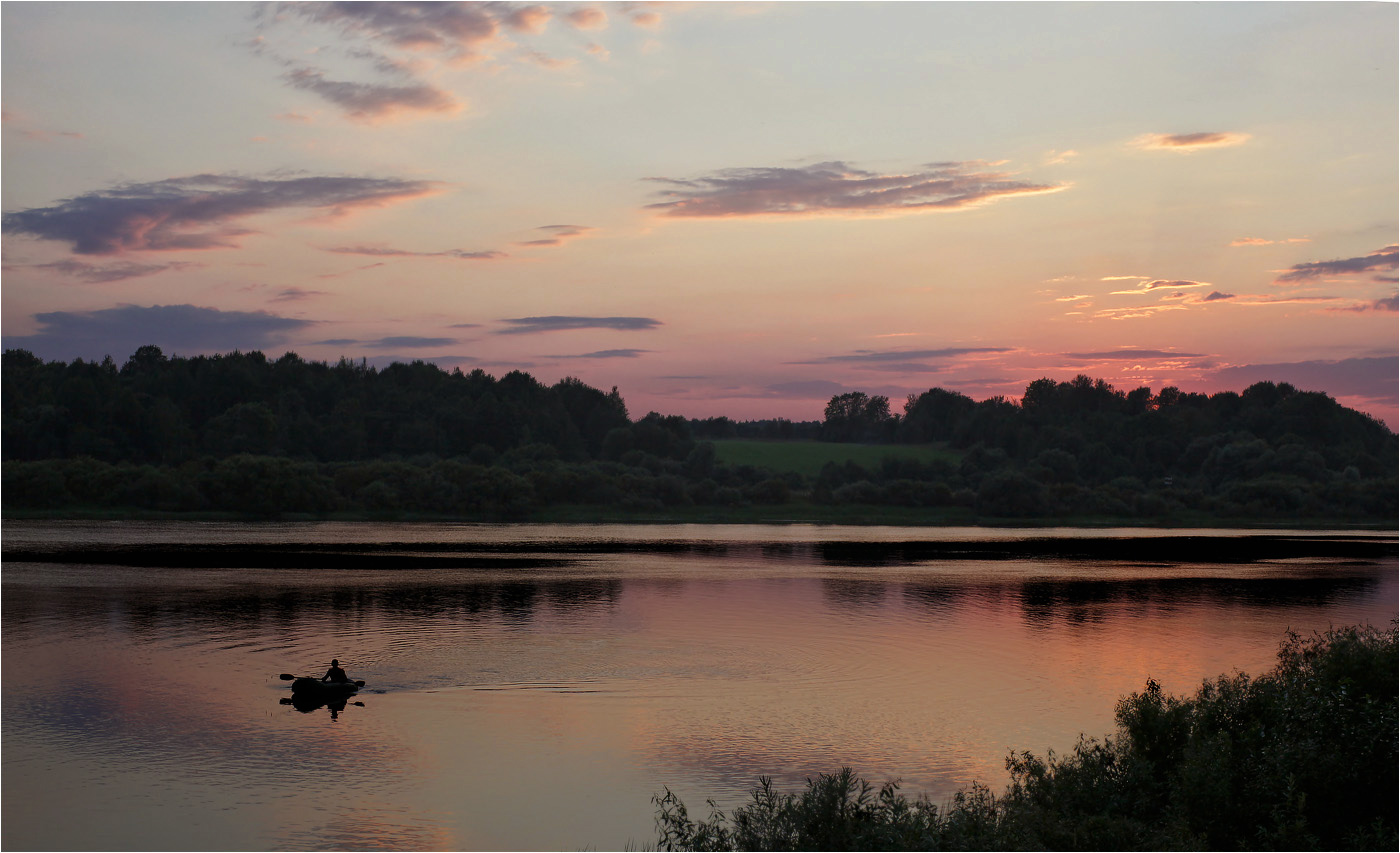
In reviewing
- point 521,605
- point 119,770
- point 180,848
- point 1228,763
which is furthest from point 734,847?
point 521,605

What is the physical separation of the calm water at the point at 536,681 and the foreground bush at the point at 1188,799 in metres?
4.29

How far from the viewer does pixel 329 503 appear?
15625 cm

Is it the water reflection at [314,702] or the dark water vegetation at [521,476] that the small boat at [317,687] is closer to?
the water reflection at [314,702]

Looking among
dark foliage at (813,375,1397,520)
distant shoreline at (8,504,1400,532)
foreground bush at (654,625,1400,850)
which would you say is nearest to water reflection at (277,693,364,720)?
foreground bush at (654,625,1400,850)

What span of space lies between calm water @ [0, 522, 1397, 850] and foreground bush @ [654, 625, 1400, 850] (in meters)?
4.29

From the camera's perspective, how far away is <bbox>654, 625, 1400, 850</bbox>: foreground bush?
2000 cm

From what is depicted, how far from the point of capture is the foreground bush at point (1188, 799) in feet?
65.6

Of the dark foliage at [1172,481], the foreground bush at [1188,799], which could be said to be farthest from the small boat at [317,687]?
the dark foliage at [1172,481]

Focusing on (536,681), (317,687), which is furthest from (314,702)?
(536,681)

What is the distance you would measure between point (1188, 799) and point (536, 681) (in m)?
24.1

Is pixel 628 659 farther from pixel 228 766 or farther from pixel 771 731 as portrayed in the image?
pixel 228 766

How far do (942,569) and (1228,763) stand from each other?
68.6m

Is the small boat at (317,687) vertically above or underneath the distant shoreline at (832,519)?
above

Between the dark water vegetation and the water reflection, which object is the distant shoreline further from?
the water reflection
